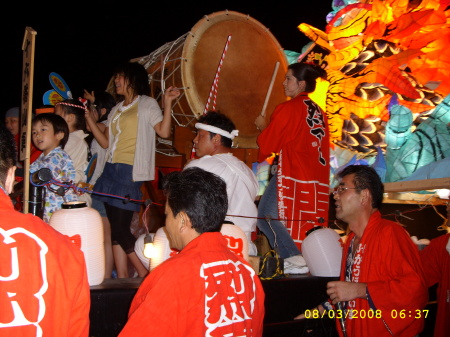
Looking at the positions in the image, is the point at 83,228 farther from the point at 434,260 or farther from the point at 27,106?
the point at 434,260

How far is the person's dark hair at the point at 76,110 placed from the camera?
3.63 metres

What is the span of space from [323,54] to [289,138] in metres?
3.68

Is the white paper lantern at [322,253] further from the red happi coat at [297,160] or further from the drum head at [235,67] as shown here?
the drum head at [235,67]

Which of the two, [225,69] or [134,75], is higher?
[225,69]

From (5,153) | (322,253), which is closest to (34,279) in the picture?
(5,153)

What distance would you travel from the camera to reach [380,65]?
647cm

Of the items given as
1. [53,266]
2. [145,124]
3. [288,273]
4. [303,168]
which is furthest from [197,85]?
[53,266]

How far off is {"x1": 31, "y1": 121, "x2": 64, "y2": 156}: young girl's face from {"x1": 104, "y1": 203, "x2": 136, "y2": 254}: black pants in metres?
0.59

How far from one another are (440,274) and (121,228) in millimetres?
2246

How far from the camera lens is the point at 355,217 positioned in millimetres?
2861

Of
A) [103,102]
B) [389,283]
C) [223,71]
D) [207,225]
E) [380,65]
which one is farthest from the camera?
[380,65]

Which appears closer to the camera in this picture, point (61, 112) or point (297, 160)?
point (61, 112)
